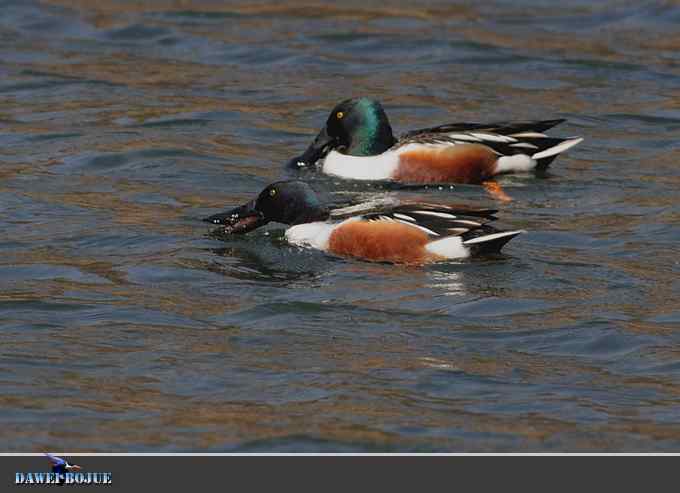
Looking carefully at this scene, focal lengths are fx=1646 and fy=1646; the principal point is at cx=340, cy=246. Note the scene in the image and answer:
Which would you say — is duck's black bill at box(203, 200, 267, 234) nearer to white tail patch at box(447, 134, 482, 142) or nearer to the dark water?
the dark water

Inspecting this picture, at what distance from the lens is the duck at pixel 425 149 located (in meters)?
12.7

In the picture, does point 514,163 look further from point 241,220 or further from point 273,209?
point 241,220

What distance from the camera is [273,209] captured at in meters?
10.9

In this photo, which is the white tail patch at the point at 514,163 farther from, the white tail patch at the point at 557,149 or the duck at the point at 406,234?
the duck at the point at 406,234

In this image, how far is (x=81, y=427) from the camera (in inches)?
281

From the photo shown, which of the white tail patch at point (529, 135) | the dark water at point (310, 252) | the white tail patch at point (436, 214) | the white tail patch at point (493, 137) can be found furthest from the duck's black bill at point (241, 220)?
the white tail patch at point (529, 135)

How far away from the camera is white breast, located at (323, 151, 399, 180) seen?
42.1 feet

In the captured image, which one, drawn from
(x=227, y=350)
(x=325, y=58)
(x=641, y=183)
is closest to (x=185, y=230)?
(x=227, y=350)

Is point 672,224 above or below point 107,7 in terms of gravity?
below

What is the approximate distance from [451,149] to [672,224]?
6.83 feet

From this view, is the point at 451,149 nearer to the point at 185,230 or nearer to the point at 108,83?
the point at 185,230

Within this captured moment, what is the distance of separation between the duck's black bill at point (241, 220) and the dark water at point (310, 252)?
0.36 feet
